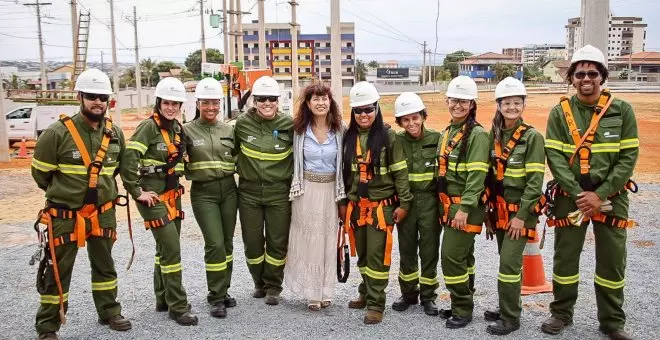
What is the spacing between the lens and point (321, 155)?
598 centimetres

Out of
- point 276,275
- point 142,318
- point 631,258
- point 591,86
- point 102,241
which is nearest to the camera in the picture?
point 591,86

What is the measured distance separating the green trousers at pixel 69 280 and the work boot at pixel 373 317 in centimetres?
235

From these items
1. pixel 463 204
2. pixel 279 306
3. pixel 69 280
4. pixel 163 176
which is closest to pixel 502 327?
pixel 463 204

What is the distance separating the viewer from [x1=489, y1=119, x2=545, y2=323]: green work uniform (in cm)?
518

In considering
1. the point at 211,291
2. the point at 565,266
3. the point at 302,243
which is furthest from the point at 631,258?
the point at 211,291

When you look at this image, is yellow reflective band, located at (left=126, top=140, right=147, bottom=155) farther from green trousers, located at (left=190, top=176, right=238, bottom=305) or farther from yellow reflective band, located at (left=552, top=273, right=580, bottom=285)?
yellow reflective band, located at (left=552, top=273, right=580, bottom=285)

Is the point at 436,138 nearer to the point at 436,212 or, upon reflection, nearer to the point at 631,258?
the point at 436,212

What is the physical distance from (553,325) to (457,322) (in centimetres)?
84

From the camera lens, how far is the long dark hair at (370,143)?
5707 mm

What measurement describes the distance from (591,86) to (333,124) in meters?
2.39

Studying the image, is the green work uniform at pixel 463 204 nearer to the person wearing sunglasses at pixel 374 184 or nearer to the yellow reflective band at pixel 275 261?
the person wearing sunglasses at pixel 374 184

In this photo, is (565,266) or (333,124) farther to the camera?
(333,124)

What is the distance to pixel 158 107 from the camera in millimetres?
5680

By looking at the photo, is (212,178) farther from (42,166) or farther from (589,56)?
(589,56)
